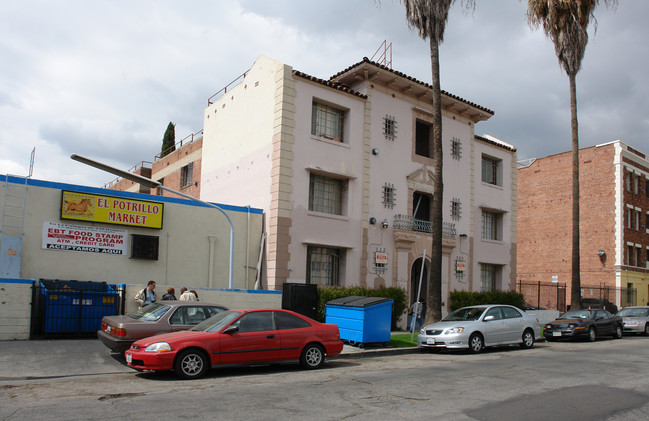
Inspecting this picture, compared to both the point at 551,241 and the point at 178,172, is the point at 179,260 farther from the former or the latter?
the point at 551,241

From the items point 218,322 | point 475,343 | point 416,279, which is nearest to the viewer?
point 218,322

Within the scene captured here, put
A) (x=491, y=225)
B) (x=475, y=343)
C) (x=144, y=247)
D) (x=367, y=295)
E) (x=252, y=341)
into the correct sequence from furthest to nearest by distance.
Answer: (x=491, y=225) < (x=367, y=295) < (x=144, y=247) < (x=475, y=343) < (x=252, y=341)

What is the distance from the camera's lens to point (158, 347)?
10164 mm

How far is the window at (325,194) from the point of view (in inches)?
856

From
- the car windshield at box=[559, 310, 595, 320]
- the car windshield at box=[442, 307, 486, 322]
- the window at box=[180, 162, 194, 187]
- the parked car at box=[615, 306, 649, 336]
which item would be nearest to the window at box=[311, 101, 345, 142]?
the car windshield at box=[442, 307, 486, 322]

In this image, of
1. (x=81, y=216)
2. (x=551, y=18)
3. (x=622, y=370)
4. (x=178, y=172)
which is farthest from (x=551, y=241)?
(x=81, y=216)

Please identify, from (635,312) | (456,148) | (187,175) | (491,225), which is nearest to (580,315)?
(635,312)

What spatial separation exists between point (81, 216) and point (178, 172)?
1368 cm

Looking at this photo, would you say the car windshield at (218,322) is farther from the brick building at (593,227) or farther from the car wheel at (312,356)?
the brick building at (593,227)

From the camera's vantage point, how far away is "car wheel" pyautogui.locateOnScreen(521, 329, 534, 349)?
1725cm

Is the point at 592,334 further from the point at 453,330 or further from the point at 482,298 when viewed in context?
the point at 453,330

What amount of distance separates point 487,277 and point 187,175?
17.1m

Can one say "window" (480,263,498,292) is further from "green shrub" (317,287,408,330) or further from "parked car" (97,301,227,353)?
"parked car" (97,301,227,353)

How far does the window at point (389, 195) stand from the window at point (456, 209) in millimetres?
4077
